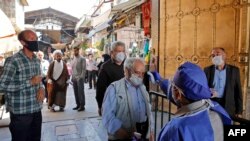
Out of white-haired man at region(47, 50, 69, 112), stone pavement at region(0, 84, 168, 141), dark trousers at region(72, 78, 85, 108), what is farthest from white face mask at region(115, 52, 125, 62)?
white-haired man at region(47, 50, 69, 112)

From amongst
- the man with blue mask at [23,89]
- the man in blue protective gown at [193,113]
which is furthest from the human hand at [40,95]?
the man in blue protective gown at [193,113]

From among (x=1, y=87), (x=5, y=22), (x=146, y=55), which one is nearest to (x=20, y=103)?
(x=1, y=87)

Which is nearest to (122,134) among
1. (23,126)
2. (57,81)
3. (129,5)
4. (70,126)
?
(23,126)

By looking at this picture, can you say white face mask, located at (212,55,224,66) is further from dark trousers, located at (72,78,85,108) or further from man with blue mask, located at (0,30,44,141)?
dark trousers, located at (72,78,85,108)

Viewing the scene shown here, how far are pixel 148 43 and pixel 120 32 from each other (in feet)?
13.0

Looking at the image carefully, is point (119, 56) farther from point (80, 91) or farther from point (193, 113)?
point (80, 91)

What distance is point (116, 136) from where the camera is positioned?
3021 millimetres

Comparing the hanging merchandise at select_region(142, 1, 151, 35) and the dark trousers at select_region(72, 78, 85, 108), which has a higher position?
the hanging merchandise at select_region(142, 1, 151, 35)

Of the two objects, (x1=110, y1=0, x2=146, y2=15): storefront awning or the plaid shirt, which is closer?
the plaid shirt

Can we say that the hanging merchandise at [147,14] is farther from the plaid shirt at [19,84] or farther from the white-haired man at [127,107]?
the white-haired man at [127,107]

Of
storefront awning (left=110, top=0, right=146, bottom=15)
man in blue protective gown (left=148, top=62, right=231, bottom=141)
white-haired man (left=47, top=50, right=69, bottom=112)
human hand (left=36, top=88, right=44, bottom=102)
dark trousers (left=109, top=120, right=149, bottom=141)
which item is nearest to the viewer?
man in blue protective gown (left=148, top=62, right=231, bottom=141)

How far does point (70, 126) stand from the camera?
723 cm

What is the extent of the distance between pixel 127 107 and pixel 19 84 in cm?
162

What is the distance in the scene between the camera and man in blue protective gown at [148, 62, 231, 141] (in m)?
1.62
